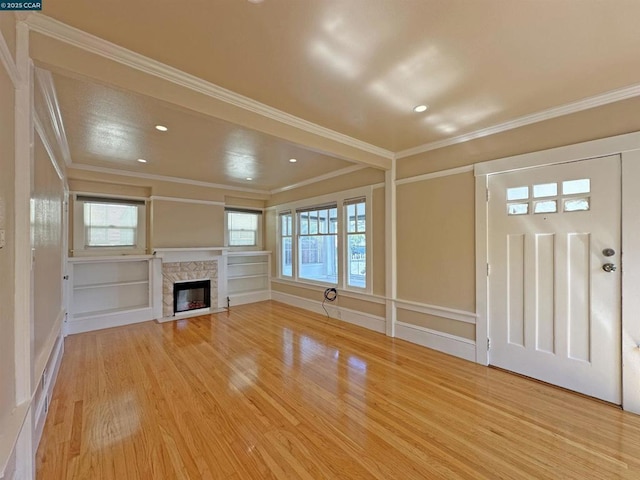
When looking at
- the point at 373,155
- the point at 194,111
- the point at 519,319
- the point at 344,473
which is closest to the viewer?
the point at 344,473

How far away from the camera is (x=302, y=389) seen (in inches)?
99.2

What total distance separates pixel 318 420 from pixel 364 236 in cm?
286

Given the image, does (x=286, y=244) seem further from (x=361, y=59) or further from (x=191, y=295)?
(x=361, y=59)

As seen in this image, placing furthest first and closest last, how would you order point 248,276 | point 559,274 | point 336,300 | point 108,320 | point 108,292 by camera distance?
point 248,276, point 336,300, point 108,292, point 108,320, point 559,274

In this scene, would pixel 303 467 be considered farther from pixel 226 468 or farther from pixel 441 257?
pixel 441 257

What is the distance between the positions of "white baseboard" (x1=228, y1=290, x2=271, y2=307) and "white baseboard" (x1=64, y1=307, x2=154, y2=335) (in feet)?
5.06

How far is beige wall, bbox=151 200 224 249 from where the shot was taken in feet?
16.2

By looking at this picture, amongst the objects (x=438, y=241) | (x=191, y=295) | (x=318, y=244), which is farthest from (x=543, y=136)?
(x=191, y=295)

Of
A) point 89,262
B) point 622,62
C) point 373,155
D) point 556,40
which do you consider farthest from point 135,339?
point 622,62

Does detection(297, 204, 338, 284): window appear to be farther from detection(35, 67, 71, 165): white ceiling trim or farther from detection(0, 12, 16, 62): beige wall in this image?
detection(0, 12, 16, 62): beige wall

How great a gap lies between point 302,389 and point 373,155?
115 inches

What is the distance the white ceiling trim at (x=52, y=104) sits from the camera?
1.93m

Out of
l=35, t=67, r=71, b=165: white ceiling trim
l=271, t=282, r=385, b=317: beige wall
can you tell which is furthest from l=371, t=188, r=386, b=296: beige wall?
l=35, t=67, r=71, b=165: white ceiling trim

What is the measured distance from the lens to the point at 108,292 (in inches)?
181
